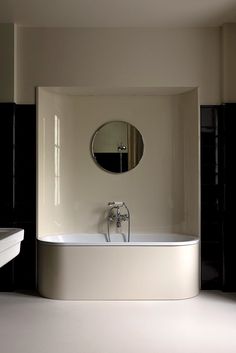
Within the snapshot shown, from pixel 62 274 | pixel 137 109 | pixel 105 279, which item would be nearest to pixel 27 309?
pixel 62 274

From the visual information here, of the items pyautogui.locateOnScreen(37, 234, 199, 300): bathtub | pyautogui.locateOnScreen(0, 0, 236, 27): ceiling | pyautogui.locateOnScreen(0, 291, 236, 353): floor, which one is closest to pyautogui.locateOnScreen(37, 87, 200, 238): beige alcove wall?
pyautogui.locateOnScreen(37, 234, 199, 300): bathtub

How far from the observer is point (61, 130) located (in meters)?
4.34

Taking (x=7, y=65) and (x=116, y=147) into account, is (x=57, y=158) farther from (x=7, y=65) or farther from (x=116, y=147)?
(x=7, y=65)

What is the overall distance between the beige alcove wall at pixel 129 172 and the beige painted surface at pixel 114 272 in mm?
642

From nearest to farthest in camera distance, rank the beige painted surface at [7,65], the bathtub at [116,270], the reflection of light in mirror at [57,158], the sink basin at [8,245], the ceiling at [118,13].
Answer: the sink basin at [8,245]
the ceiling at [118,13]
the bathtub at [116,270]
the beige painted surface at [7,65]
the reflection of light in mirror at [57,158]

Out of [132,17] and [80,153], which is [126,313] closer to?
[80,153]

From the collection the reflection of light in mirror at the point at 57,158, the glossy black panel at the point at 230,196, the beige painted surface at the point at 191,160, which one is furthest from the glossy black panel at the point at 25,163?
the glossy black panel at the point at 230,196

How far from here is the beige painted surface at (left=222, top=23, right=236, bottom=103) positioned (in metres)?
3.99

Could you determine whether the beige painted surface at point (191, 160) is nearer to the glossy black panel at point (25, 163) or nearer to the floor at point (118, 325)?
the floor at point (118, 325)

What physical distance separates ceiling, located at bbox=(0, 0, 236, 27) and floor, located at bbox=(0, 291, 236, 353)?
9.31 ft

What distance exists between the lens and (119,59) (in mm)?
4031

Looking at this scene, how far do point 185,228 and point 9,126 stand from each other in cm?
225

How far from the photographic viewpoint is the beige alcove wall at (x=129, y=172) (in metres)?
4.32

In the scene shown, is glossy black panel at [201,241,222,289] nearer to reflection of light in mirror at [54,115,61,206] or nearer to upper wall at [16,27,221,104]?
upper wall at [16,27,221,104]
